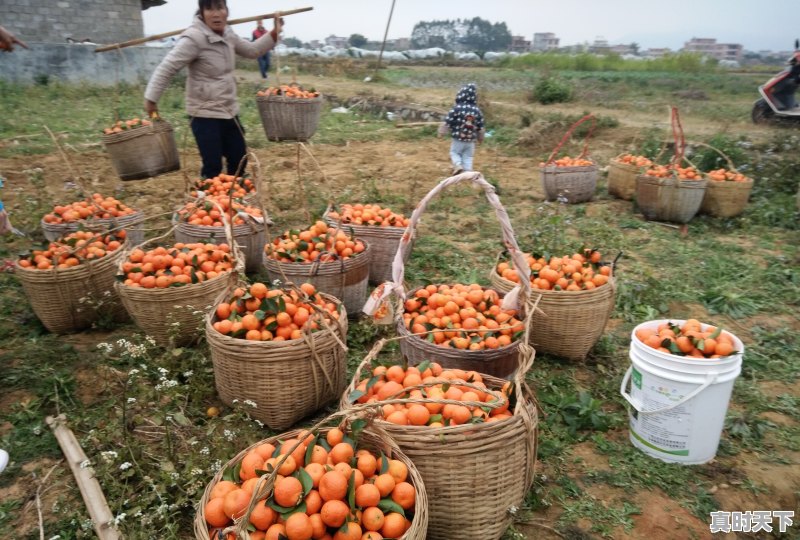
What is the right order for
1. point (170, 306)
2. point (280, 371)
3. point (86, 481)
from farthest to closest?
point (170, 306) < point (280, 371) < point (86, 481)

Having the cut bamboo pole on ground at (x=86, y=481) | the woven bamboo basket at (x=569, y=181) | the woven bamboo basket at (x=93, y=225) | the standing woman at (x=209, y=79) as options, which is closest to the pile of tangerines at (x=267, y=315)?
the cut bamboo pole on ground at (x=86, y=481)

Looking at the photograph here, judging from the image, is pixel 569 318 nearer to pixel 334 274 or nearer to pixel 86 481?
pixel 334 274

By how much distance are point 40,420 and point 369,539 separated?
97.7 inches

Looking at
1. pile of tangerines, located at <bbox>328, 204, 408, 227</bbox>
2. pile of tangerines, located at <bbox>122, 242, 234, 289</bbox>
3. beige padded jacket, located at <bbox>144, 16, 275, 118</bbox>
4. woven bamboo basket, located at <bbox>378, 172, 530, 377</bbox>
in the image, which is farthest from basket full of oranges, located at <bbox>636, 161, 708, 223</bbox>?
pile of tangerines, located at <bbox>122, 242, 234, 289</bbox>

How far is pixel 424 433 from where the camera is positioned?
2.14 metres

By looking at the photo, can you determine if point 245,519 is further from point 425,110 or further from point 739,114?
point 739,114

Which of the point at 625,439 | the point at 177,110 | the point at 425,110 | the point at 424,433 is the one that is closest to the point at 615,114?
the point at 425,110

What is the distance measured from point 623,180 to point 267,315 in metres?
6.49

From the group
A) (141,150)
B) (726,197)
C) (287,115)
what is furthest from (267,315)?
(726,197)

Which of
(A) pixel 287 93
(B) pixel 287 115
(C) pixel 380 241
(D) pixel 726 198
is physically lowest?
(D) pixel 726 198

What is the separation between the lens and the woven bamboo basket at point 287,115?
248 inches

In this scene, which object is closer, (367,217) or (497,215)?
(497,215)

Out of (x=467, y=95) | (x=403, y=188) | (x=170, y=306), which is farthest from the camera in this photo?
(x=403, y=188)

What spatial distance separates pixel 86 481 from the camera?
2.61 meters
